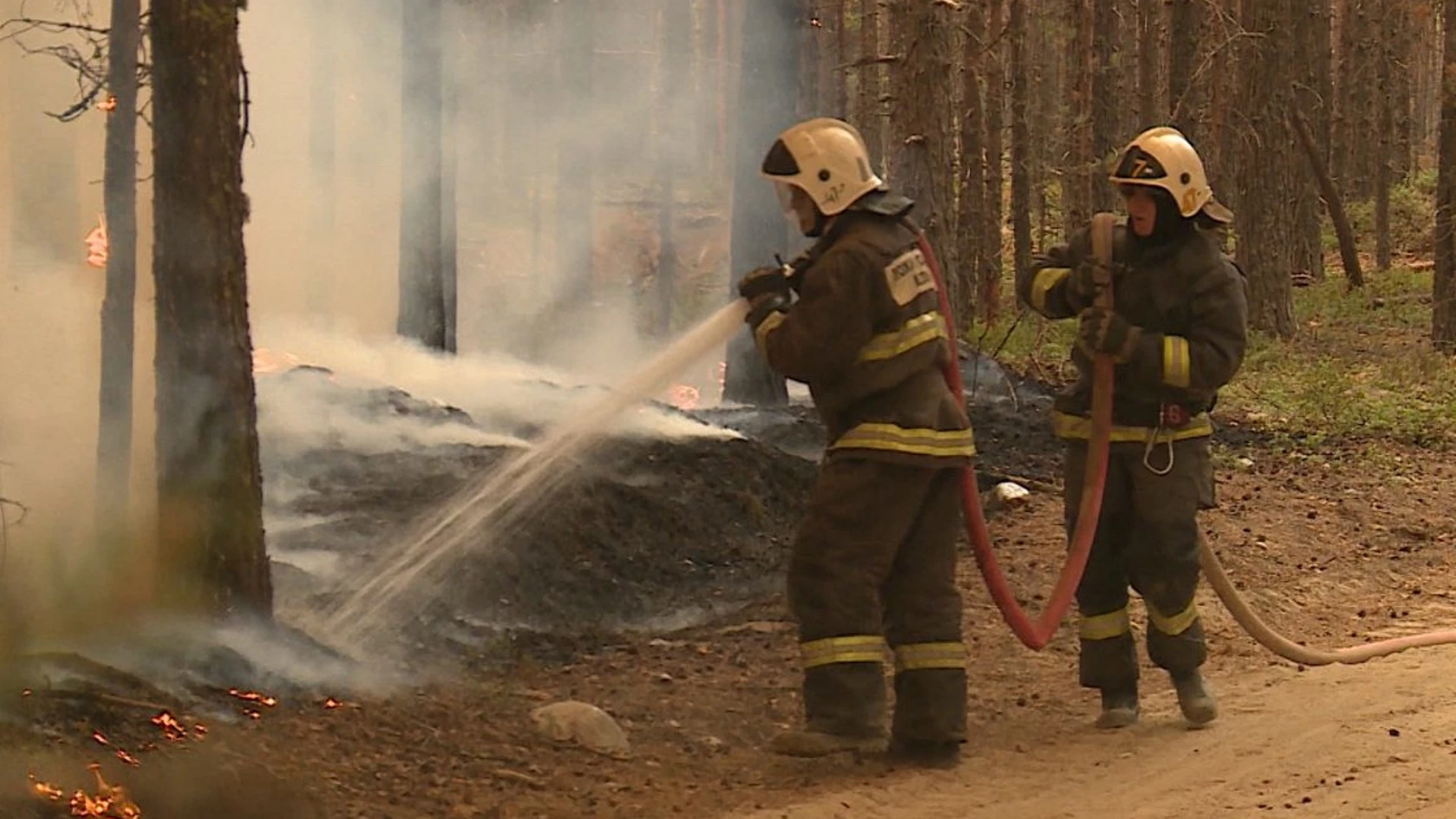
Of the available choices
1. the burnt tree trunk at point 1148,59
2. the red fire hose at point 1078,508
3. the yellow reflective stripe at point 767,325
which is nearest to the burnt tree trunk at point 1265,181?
the burnt tree trunk at point 1148,59

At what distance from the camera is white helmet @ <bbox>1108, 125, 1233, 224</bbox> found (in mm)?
5957

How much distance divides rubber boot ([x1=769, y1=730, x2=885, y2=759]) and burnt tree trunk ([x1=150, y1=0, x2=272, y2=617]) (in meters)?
2.05

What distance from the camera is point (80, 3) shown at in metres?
12.7

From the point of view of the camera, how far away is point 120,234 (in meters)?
9.49

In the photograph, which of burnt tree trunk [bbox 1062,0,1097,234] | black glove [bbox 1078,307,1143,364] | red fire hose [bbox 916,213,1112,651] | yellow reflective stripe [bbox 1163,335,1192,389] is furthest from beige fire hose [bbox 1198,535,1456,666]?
burnt tree trunk [bbox 1062,0,1097,234]

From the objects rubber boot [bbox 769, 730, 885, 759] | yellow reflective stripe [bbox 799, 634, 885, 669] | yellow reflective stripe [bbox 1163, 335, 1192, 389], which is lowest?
rubber boot [bbox 769, 730, 885, 759]

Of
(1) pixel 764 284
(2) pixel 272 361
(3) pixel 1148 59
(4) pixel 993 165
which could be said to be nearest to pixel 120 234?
(2) pixel 272 361

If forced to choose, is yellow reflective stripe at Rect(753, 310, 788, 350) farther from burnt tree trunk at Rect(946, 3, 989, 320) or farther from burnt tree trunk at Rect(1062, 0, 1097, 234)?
burnt tree trunk at Rect(1062, 0, 1097, 234)

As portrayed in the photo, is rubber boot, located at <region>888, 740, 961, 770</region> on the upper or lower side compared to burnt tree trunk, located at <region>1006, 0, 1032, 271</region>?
lower

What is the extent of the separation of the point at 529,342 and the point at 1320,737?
16363mm

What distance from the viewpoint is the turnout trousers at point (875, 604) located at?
5348 mm

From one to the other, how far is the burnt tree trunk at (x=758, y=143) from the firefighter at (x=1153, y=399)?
260 inches

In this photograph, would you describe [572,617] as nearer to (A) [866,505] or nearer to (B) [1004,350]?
(A) [866,505]

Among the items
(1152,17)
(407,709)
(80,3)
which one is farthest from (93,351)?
(1152,17)
